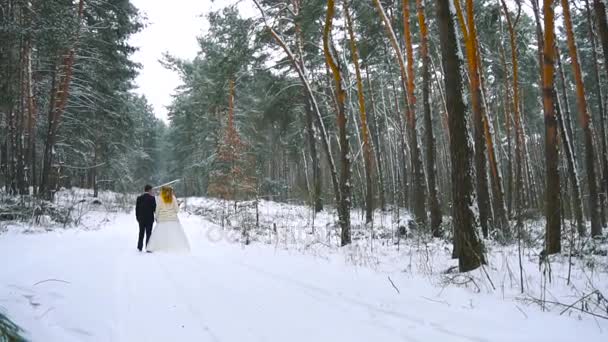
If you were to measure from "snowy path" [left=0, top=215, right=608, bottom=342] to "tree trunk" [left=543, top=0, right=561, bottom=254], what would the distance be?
11.4 ft

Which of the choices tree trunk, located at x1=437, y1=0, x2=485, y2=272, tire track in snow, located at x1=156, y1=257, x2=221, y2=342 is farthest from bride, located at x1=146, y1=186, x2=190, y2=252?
tree trunk, located at x1=437, y1=0, x2=485, y2=272

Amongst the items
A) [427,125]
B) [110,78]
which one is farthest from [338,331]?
[110,78]

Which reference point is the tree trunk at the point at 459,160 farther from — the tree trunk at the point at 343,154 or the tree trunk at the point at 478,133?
the tree trunk at the point at 478,133

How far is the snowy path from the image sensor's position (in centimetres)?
300

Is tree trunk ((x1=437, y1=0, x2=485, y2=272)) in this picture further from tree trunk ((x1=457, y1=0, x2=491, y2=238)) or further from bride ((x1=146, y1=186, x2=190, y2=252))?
bride ((x1=146, y1=186, x2=190, y2=252))

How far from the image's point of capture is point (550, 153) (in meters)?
6.97

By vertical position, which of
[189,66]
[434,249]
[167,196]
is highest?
[189,66]

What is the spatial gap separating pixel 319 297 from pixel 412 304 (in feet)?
3.59

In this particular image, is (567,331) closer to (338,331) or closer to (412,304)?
(412,304)

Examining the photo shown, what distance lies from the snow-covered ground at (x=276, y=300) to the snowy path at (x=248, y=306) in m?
0.01

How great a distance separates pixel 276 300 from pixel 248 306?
0.40 meters

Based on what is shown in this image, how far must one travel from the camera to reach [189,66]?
1145 inches

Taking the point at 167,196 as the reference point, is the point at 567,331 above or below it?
below

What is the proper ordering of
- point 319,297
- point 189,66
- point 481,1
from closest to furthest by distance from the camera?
point 319,297 → point 481,1 → point 189,66
